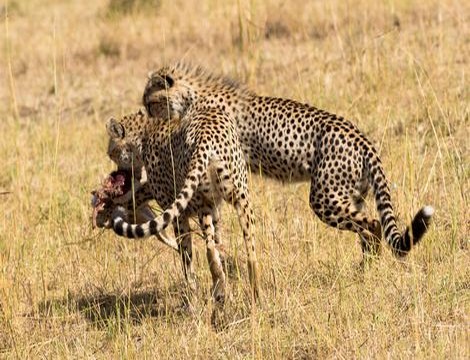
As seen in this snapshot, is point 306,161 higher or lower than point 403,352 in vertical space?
higher

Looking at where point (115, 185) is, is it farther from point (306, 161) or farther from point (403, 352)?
point (403, 352)

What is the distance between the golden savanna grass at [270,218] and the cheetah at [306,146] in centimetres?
14

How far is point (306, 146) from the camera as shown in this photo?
5316 millimetres

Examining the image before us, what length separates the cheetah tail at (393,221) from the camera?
4.30 meters

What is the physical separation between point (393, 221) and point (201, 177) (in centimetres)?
85

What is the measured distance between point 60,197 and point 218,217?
1.76 meters

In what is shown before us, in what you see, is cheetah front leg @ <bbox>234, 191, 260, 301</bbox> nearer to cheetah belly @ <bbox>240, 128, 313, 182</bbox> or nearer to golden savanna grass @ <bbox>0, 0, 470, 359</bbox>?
golden savanna grass @ <bbox>0, 0, 470, 359</bbox>

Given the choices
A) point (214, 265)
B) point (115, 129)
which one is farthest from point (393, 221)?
point (115, 129)

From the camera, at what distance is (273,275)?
186 inches

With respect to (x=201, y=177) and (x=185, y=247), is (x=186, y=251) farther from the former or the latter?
(x=201, y=177)

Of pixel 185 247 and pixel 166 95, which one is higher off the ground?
pixel 166 95

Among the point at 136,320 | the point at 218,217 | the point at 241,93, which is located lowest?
the point at 136,320

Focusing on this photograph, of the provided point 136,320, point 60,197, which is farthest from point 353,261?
point 60,197

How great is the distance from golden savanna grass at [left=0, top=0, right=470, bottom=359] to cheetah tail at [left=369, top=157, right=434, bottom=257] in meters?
0.11
